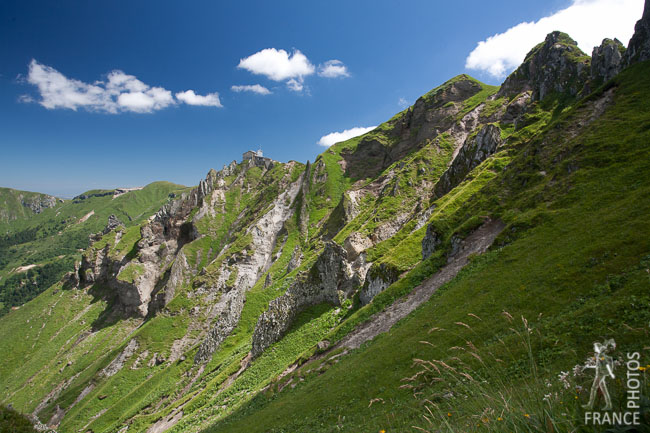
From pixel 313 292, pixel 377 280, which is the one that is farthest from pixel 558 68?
pixel 313 292

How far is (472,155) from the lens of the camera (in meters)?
61.7

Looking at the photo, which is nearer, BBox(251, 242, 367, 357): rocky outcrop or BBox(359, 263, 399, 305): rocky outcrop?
BBox(359, 263, 399, 305): rocky outcrop

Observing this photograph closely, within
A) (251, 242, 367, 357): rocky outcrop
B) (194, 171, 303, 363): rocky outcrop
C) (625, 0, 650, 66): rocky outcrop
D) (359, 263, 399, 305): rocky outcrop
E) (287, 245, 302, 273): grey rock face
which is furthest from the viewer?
(287, 245, 302, 273): grey rock face

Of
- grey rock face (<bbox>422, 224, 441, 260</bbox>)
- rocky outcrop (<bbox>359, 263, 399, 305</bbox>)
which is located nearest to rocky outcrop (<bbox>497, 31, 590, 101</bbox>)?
grey rock face (<bbox>422, 224, 441, 260</bbox>)

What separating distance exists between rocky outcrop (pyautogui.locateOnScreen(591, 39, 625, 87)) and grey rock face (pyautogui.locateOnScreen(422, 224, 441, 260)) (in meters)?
40.2

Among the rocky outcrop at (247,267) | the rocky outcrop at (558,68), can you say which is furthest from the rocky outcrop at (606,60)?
the rocky outcrop at (247,267)

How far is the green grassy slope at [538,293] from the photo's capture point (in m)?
13.0

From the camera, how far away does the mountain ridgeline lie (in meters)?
19.2

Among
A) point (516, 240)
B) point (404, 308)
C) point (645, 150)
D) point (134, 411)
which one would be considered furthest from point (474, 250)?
point (134, 411)

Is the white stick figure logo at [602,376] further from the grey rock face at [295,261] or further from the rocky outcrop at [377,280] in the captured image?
the grey rock face at [295,261]

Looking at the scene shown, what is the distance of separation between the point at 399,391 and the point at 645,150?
3337cm

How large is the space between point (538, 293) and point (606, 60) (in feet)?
182

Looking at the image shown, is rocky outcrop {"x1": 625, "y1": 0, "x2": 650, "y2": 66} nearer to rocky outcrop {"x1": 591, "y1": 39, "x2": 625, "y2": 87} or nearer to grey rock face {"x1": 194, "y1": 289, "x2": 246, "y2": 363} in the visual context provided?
rocky outcrop {"x1": 591, "y1": 39, "x2": 625, "y2": 87}

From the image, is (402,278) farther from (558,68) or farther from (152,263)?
(152,263)
